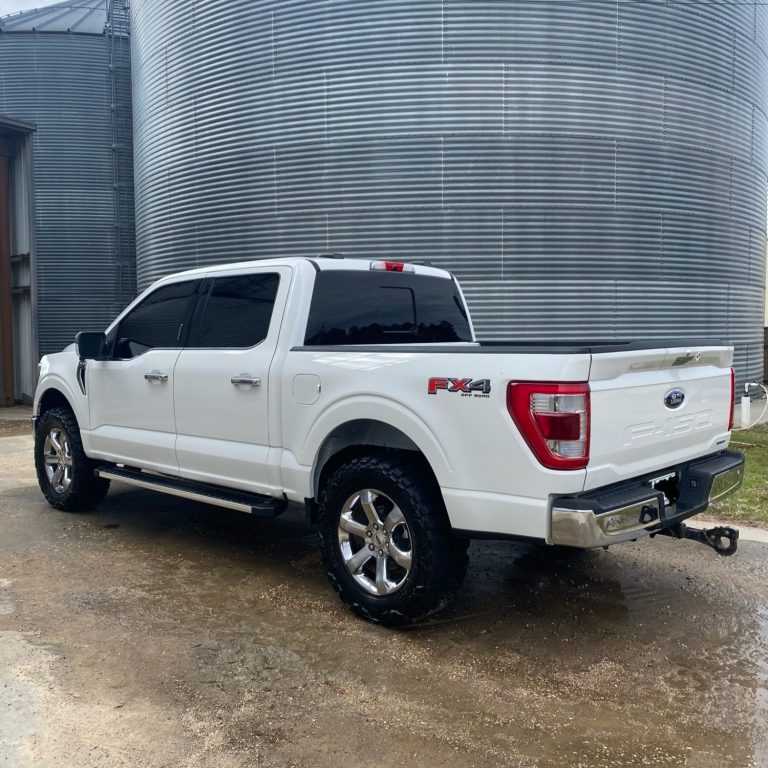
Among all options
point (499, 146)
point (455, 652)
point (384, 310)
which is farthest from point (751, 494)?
point (499, 146)

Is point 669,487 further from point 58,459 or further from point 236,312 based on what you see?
point 58,459

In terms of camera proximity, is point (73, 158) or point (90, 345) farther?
point (73, 158)

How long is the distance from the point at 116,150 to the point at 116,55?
7.34 feet

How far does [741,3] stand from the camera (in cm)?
1339

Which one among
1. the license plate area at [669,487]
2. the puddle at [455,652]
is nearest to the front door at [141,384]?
the puddle at [455,652]

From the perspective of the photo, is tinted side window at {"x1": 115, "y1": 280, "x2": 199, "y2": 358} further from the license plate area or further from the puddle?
the license plate area

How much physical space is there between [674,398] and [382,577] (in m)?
1.74

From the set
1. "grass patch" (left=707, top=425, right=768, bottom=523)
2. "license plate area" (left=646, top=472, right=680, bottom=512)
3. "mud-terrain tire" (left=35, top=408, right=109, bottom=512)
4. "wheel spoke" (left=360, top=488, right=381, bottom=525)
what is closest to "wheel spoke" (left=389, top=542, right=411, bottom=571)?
"wheel spoke" (left=360, top=488, right=381, bottom=525)

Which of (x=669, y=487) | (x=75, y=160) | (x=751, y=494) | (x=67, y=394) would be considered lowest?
(x=751, y=494)

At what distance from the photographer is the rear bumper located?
3.29 m

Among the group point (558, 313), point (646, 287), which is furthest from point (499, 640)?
point (646, 287)

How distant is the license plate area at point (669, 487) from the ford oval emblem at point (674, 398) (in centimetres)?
35

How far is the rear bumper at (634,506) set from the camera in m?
3.29

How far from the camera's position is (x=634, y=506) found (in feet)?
11.4
